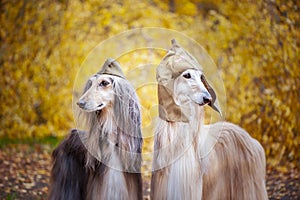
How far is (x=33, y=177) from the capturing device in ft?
22.3

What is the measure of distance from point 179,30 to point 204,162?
4138 mm

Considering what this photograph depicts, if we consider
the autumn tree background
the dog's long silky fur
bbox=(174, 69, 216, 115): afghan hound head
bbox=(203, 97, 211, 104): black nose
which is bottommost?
the dog's long silky fur

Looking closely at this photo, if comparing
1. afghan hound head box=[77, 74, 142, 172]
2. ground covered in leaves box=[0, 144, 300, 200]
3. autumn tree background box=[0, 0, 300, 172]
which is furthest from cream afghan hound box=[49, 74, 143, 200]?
autumn tree background box=[0, 0, 300, 172]

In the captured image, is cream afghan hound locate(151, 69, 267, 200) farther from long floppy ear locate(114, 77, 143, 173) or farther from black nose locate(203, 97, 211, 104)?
long floppy ear locate(114, 77, 143, 173)

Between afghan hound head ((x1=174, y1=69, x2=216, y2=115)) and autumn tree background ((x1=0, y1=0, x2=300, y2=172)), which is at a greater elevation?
autumn tree background ((x1=0, y1=0, x2=300, y2=172))

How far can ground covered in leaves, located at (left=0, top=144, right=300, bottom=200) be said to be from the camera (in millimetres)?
6129

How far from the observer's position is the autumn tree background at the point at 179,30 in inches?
280

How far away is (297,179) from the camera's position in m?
6.75

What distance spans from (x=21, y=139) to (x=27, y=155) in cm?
78

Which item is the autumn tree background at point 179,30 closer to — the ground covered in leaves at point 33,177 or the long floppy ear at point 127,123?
the ground covered in leaves at point 33,177

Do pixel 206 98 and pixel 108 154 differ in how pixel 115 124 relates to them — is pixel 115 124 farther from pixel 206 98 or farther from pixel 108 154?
pixel 206 98

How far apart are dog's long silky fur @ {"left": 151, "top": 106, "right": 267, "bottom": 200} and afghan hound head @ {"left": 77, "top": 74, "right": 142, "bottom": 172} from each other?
0.18 metres

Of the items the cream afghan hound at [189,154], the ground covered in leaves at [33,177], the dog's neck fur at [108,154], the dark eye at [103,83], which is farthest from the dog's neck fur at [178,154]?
the ground covered in leaves at [33,177]

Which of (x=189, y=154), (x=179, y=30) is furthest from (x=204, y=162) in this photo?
(x=179, y=30)
